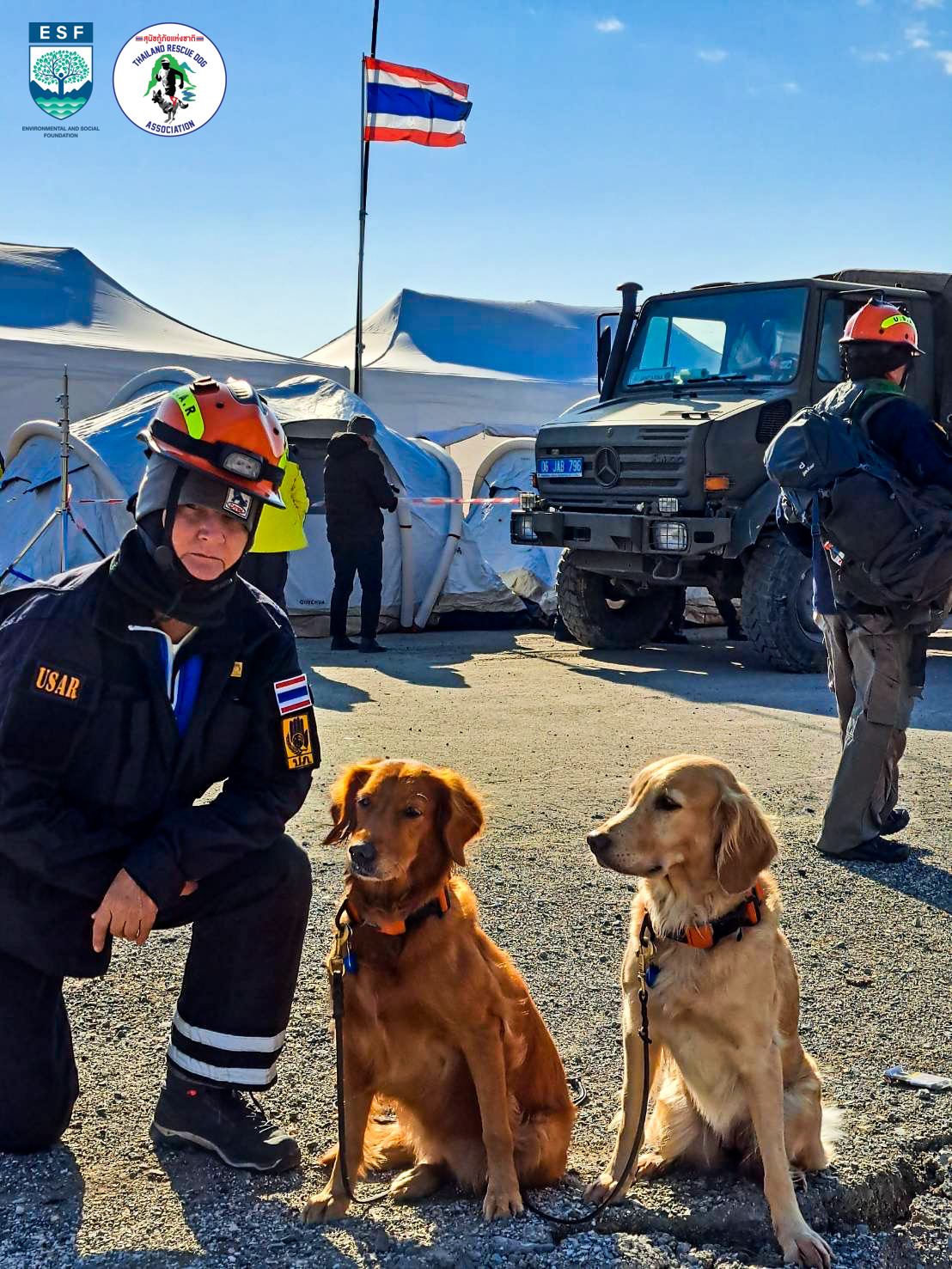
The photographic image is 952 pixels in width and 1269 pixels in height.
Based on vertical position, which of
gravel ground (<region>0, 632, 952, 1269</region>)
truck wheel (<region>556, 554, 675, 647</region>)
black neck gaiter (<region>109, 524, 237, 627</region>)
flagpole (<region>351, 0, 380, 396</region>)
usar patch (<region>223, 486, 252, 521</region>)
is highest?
flagpole (<region>351, 0, 380, 396</region>)

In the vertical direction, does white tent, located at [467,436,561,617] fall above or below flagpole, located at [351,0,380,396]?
below

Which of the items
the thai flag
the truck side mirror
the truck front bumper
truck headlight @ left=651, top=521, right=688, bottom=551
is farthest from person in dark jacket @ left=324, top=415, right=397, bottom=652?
the thai flag

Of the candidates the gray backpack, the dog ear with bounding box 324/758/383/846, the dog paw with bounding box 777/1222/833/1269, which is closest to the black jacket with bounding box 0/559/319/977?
the dog ear with bounding box 324/758/383/846

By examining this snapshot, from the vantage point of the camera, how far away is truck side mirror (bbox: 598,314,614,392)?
38.6 ft

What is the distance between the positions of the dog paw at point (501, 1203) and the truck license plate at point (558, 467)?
354 inches

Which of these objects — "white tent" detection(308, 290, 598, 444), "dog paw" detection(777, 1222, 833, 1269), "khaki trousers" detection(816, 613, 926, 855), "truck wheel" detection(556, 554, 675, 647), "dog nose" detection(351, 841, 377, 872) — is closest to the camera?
"dog paw" detection(777, 1222, 833, 1269)

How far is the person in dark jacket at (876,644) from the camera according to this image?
4934mm

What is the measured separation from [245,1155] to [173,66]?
12.3m

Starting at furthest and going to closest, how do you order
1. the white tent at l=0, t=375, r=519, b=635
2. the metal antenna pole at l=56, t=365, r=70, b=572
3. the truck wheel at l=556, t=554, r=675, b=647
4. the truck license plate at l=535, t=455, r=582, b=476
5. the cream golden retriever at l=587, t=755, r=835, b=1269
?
the white tent at l=0, t=375, r=519, b=635, the metal antenna pole at l=56, t=365, r=70, b=572, the truck wheel at l=556, t=554, r=675, b=647, the truck license plate at l=535, t=455, r=582, b=476, the cream golden retriever at l=587, t=755, r=835, b=1269

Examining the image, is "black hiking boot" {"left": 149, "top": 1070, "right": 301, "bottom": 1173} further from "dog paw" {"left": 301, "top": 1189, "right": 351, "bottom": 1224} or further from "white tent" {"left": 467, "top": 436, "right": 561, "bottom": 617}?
"white tent" {"left": 467, "top": 436, "right": 561, "bottom": 617}

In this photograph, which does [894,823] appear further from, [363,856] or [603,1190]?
[363,856]

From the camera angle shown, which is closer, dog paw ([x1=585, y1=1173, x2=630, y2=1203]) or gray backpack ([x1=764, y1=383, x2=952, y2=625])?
dog paw ([x1=585, y1=1173, x2=630, y2=1203])

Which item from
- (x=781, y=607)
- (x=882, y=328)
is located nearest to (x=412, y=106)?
(x=781, y=607)

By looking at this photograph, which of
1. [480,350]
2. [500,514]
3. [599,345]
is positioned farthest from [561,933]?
[480,350]
